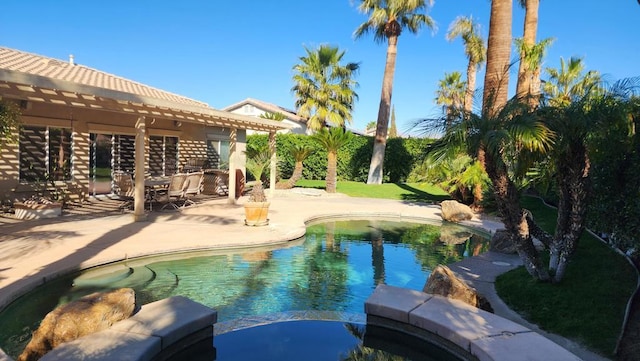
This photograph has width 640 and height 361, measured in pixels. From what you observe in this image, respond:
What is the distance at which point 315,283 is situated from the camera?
7.04m

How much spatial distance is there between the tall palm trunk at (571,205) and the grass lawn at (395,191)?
513 inches

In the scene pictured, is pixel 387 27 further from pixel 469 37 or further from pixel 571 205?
pixel 571 205

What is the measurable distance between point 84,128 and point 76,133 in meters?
0.38

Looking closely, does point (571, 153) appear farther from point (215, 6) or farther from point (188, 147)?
point (215, 6)

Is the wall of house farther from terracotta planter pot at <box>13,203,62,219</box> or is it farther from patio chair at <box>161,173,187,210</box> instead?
patio chair at <box>161,173,187,210</box>

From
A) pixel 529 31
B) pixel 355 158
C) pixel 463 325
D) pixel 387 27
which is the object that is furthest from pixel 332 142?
pixel 463 325

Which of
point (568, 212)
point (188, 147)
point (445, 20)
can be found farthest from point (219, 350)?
point (445, 20)

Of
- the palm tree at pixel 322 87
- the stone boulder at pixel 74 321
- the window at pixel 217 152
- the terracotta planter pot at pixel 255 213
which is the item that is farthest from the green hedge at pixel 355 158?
the stone boulder at pixel 74 321

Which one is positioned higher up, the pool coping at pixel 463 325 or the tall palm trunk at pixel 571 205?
the tall palm trunk at pixel 571 205

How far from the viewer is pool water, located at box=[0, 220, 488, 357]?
5.68m

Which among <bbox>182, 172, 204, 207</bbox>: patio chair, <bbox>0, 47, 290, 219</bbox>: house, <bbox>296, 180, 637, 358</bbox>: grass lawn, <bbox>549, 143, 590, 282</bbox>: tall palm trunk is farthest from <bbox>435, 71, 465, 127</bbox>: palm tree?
<bbox>549, 143, 590, 282</bbox>: tall palm trunk

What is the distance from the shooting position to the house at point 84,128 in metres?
9.41

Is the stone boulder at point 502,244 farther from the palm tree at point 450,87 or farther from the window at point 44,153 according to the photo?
the palm tree at point 450,87

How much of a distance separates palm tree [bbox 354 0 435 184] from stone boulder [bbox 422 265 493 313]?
18.7m
